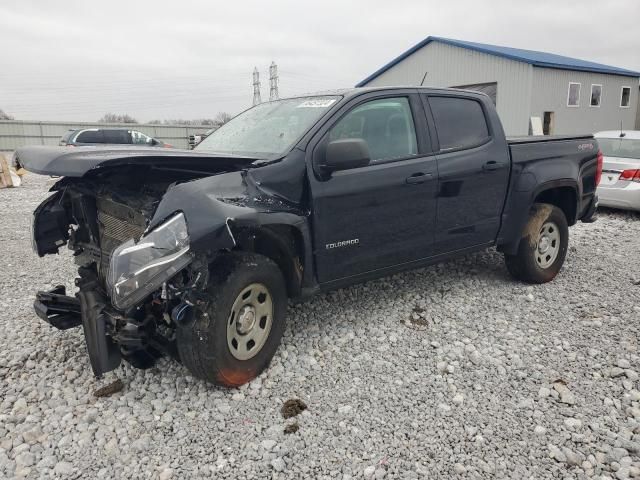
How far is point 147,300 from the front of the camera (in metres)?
2.96

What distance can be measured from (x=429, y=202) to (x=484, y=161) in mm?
805

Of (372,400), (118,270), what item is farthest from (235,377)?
(118,270)

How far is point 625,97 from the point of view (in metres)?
28.8

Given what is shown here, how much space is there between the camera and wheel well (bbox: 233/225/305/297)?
10.7 feet

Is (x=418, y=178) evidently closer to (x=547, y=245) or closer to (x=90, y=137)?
(x=547, y=245)

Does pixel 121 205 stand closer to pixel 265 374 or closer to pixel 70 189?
pixel 70 189

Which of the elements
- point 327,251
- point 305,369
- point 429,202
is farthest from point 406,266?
point 305,369

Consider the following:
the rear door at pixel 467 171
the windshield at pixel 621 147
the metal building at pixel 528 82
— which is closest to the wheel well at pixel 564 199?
the rear door at pixel 467 171

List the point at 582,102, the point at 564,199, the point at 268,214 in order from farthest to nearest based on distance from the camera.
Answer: the point at 582,102 → the point at 564,199 → the point at 268,214

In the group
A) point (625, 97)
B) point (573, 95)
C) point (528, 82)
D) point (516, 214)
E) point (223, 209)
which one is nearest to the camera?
point (223, 209)

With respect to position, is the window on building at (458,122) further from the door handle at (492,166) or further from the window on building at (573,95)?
the window on building at (573,95)

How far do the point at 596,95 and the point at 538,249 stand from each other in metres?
26.7

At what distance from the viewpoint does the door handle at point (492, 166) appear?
4480 millimetres

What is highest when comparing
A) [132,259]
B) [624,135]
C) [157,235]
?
[624,135]
